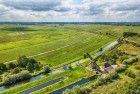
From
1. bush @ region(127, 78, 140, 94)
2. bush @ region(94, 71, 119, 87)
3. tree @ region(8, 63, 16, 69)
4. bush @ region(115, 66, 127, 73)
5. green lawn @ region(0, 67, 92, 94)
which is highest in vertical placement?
bush @ region(127, 78, 140, 94)

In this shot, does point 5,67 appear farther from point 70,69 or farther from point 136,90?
point 136,90

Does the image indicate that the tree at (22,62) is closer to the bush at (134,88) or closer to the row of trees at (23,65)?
the row of trees at (23,65)

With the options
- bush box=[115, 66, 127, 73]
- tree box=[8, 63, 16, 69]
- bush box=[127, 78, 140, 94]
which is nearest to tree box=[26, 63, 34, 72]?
tree box=[8, 63, 16, 69]

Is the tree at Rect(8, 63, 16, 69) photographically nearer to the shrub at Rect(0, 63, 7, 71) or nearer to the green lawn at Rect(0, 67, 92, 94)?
the shrub at Rect(0, 63, 7, 71)

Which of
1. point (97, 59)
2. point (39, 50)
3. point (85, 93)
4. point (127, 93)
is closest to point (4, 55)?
point (39, 50)

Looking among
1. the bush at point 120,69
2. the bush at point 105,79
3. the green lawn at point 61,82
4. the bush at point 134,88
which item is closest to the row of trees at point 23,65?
the green lawn at point 61,82

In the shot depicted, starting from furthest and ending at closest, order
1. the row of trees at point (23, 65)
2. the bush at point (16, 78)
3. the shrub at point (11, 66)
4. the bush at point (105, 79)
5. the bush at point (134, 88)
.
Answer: the shrub at point (11, 66)
the row of trees at point (23, 65)
the bush at point (16, 78)
the bush at point (105, 79)
the bush at point (134, 88)

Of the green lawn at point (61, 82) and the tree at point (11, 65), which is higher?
the tree at point (11, 65)

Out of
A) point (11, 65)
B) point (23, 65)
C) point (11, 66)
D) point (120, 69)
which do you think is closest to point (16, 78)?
point (11, 66)
